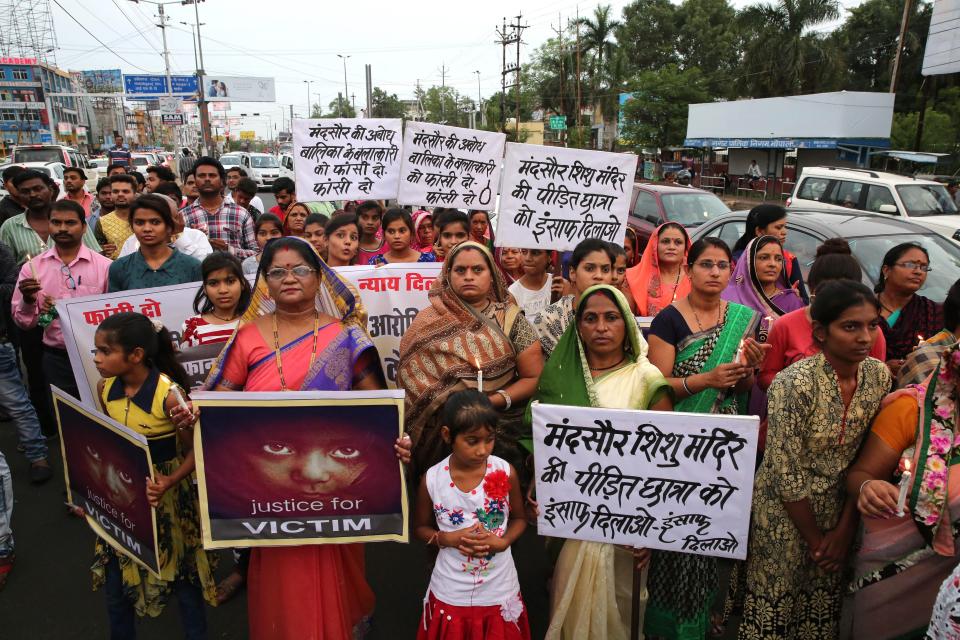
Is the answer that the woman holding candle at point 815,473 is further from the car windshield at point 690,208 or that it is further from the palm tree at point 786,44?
the palm tree at point 786,44

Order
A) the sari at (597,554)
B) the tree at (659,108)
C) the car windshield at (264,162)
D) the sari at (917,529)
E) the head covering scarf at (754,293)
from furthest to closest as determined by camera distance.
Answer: the tree at (659,108) < the car windshield at (264,162) < the head covering scarf at (754,293) < the sari at (597,554) < the sari at (917,529)

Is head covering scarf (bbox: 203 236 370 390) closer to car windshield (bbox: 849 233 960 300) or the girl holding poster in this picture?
the girl holding poster

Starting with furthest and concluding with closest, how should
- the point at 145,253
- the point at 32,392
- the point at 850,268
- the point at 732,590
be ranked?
the point at 32,392, the point at 145,253, the point at 850,268, the point at 732,590

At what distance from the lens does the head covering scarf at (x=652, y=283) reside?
4234 millimetres

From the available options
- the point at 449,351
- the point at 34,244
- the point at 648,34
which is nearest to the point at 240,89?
the point at 648,34

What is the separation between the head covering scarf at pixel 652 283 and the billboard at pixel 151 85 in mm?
49049

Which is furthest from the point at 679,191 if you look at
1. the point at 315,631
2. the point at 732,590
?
the point at 315,631

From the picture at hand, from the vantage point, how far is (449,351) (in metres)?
3.06

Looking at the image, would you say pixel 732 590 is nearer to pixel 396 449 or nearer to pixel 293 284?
pixel 396 449

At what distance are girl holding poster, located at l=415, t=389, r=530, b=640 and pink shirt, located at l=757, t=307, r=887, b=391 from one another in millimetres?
1452

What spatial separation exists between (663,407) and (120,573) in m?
2.40

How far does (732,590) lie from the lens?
2914mm

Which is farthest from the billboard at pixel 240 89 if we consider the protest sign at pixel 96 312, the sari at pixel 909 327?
the sari at pixel 909 327

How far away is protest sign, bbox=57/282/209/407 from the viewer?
3398 millimetres
